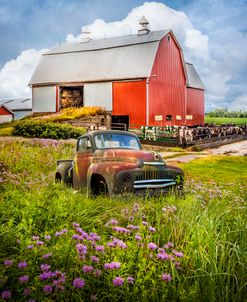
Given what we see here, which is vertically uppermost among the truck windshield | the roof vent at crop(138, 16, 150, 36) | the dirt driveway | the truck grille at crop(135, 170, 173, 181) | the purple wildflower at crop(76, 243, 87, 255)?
the roof vent at crop(138, 16, 150, 36)

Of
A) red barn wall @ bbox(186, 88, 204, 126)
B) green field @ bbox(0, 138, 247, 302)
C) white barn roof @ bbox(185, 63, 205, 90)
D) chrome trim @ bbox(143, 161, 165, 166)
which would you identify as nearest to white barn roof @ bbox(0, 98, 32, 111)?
white barn roof @ bbox(185, 63, 205, 90)

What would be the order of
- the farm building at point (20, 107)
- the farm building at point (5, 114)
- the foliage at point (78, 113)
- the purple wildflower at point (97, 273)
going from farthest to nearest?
the farm building at point (20, 107) → the farm building at point (5, 114) → the foliage at point (78, 113) → the purple wildflower at point (97, 273)

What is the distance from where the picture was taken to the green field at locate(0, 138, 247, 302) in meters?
3.02

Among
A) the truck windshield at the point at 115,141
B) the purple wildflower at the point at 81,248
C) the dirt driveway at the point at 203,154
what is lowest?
the dirt driveway at the point at 203,154

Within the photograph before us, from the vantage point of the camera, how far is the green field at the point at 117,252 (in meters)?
3.02

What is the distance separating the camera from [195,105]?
3894cm

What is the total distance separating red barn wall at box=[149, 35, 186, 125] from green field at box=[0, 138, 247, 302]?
2562 centimetres

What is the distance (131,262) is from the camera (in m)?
3.30

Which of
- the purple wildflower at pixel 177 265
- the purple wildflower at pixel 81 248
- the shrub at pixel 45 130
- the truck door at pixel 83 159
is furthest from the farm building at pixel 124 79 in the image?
the purple wildflower at pixel 81 248

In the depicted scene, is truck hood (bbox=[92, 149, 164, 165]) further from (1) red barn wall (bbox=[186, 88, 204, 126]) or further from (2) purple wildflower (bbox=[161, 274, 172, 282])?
(1) red barn wall (bbox=[186, 88, 204, 126])

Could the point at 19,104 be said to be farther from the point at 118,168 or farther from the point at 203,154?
the point at 118,168

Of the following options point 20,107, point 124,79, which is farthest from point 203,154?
point 20,107

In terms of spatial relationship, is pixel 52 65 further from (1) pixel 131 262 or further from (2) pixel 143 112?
(1) pixel 131 262

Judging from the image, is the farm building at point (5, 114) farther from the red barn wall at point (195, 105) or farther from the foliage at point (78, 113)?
the red barn wall at point (195, 105)
